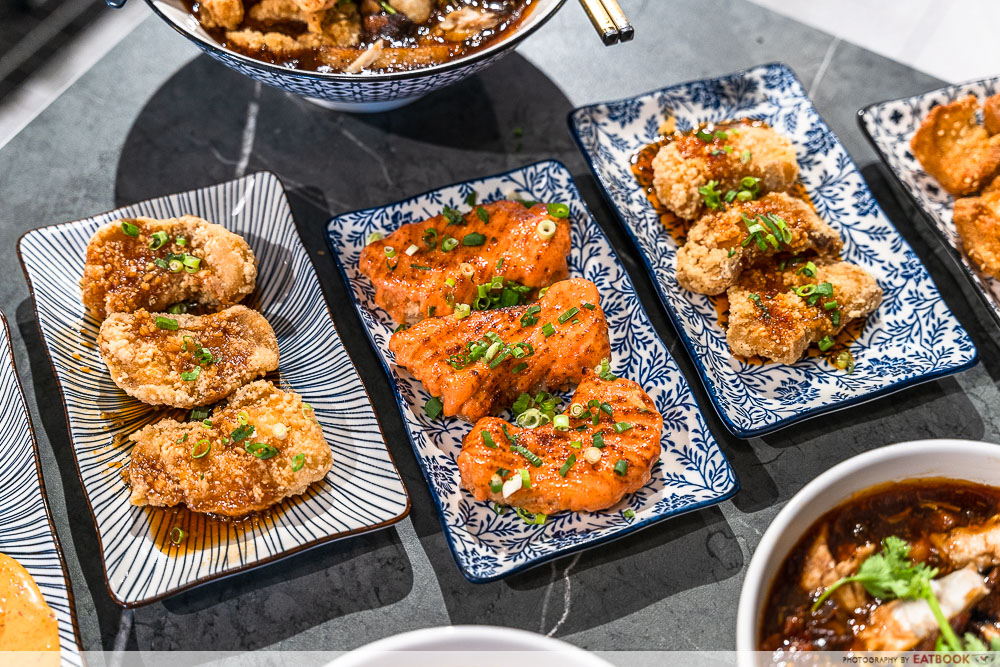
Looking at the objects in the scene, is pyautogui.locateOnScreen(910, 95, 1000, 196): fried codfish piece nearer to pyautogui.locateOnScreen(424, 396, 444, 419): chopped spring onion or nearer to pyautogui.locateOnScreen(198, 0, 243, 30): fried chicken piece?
pyautogui.locateOnScreen(424, 396, 444, 419): chopped spring onion

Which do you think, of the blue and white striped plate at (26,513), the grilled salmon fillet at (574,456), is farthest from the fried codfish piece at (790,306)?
the blue and white striped plate at (26,513)

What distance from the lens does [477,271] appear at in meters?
3.18

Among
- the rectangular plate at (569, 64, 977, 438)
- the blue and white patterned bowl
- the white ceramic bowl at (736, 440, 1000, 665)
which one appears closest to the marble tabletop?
the rectangular plate at (569, 64, 977, 438)

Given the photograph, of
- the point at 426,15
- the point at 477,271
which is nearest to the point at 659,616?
the point at 477,271

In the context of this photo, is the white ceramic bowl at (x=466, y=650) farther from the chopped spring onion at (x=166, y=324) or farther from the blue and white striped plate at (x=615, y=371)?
the chopped spring onion at (x=166, y=324)

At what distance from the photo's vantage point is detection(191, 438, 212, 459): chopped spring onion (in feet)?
8.80

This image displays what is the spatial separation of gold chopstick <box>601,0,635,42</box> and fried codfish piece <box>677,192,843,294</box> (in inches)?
32.6

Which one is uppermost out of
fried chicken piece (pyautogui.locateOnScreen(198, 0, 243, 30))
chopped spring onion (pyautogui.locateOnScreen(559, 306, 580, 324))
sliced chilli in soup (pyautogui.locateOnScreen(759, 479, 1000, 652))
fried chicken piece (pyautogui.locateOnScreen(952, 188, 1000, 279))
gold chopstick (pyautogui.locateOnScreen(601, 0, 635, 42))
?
fried chicken piece (pyautogui.locateOnScreen(198, 0, 243, 30))

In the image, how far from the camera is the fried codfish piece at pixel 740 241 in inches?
127

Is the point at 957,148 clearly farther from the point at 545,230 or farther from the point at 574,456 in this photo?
the point at 574,456

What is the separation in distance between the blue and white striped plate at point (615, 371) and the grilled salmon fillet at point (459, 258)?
0.37 ft

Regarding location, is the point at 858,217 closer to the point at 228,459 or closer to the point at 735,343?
the point at 735,343

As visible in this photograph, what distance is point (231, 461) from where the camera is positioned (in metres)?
2.70

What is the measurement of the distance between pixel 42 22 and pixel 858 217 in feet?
14.5
